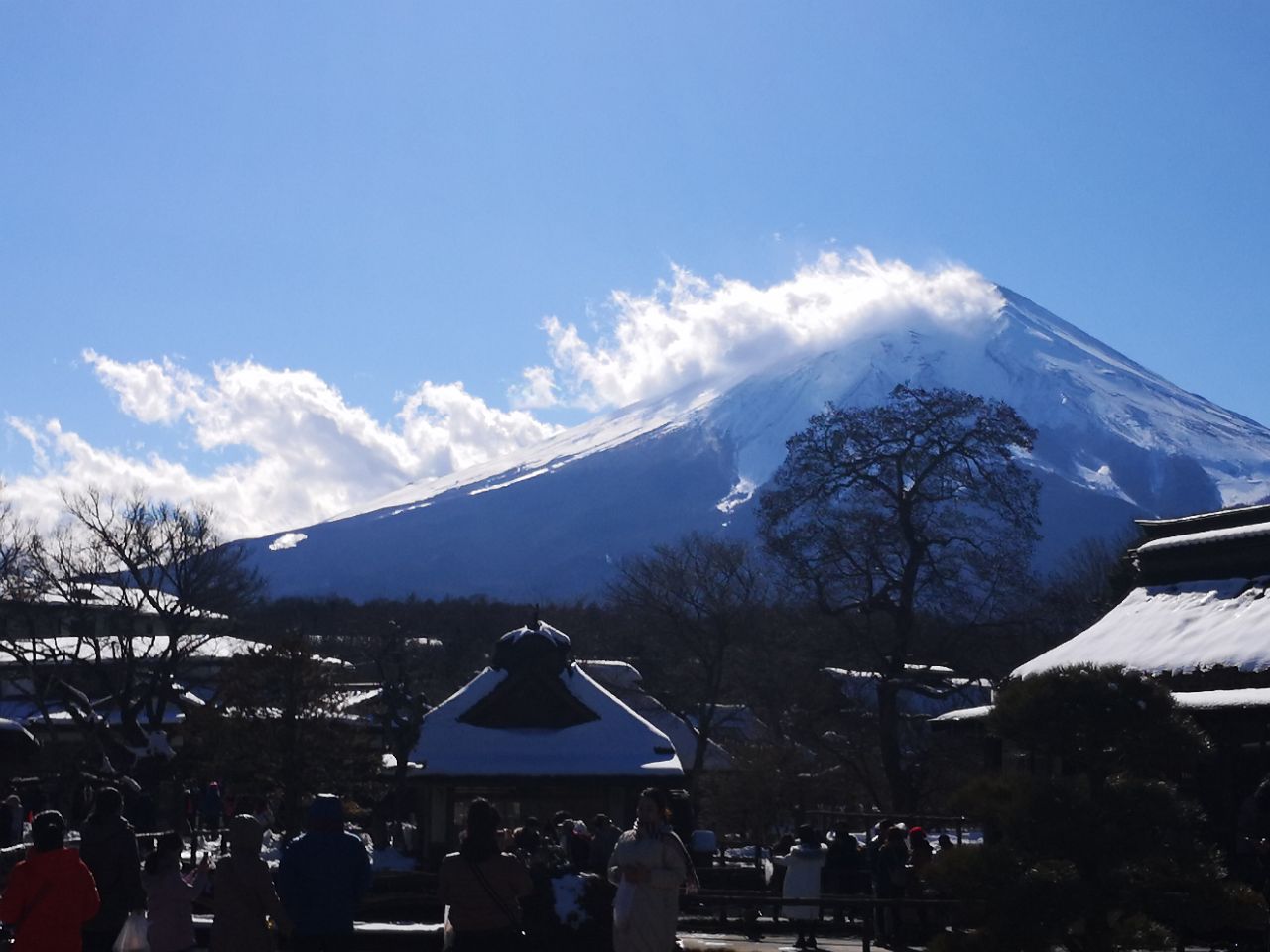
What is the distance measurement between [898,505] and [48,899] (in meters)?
23.7

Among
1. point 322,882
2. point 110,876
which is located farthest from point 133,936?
point 322,882

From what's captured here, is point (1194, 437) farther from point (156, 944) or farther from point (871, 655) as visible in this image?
point (156, 944)

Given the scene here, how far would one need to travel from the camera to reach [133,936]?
30.1 feet

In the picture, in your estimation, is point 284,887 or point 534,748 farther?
point 534,748

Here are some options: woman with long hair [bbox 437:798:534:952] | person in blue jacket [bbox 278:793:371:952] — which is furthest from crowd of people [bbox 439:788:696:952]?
→ person in blue jacket [bbox 278:793:371:952]

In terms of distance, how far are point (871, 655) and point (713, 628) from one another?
1120 centimetres

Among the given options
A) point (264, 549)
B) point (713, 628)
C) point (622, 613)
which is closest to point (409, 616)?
point (622, 613)

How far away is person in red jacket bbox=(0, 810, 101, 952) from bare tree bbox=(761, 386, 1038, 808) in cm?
2244

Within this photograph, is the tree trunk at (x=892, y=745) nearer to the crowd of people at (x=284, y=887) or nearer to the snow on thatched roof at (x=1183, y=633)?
the snow on thatched roof at (x=1183, y=633)

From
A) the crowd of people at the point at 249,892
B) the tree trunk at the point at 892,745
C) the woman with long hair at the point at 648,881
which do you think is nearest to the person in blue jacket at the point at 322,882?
the crowd of people at the point at 249,892

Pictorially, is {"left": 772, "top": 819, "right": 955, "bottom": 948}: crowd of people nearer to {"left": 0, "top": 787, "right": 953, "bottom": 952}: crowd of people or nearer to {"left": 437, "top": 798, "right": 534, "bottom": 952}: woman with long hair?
{"left": 0, "top": 787, "right": 953, "bottom": 952}: crowd of people

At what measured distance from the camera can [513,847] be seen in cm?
1493

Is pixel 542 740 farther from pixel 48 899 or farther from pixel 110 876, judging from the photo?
pixel 48 899

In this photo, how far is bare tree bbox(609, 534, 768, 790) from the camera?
41.9 metres
